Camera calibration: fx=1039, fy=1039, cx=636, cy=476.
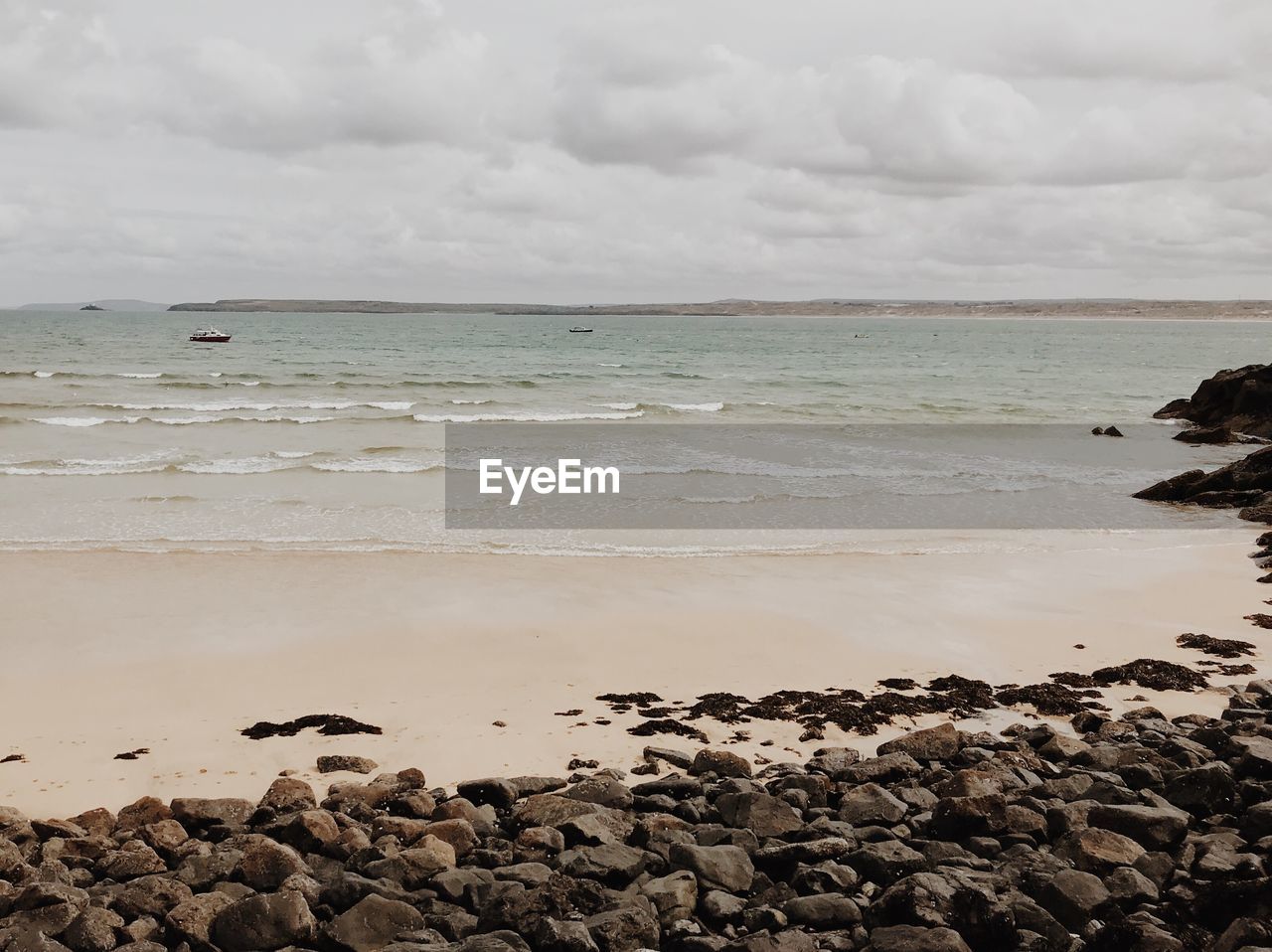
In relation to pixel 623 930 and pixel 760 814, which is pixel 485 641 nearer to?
pixel 760 814

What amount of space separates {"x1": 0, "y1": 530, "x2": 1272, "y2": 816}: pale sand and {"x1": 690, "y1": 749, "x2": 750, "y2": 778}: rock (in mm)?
658

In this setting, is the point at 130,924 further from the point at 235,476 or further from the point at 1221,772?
the point at 235,476

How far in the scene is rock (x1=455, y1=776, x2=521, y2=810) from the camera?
22.6 ft

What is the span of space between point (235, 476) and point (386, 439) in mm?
7199

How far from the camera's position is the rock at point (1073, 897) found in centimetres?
511

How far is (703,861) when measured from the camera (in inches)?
225

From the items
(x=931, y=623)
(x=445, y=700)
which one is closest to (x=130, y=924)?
(x=445, y=700)

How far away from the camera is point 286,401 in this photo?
132 ft

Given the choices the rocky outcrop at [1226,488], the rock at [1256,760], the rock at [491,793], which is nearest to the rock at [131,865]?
the rock at [491,793]

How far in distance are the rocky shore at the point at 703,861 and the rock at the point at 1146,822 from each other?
12 mm

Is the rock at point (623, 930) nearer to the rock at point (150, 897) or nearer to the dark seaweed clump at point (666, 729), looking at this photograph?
the rock at point (150, 897)

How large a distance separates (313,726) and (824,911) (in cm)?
495

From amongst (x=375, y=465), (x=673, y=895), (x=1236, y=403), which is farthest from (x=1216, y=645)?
(x=1236, y=403)

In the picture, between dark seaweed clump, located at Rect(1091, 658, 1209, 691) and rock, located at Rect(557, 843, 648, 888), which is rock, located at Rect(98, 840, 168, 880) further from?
dark seaweed clump, located at Rect(1091, 658, 1209, 691)
